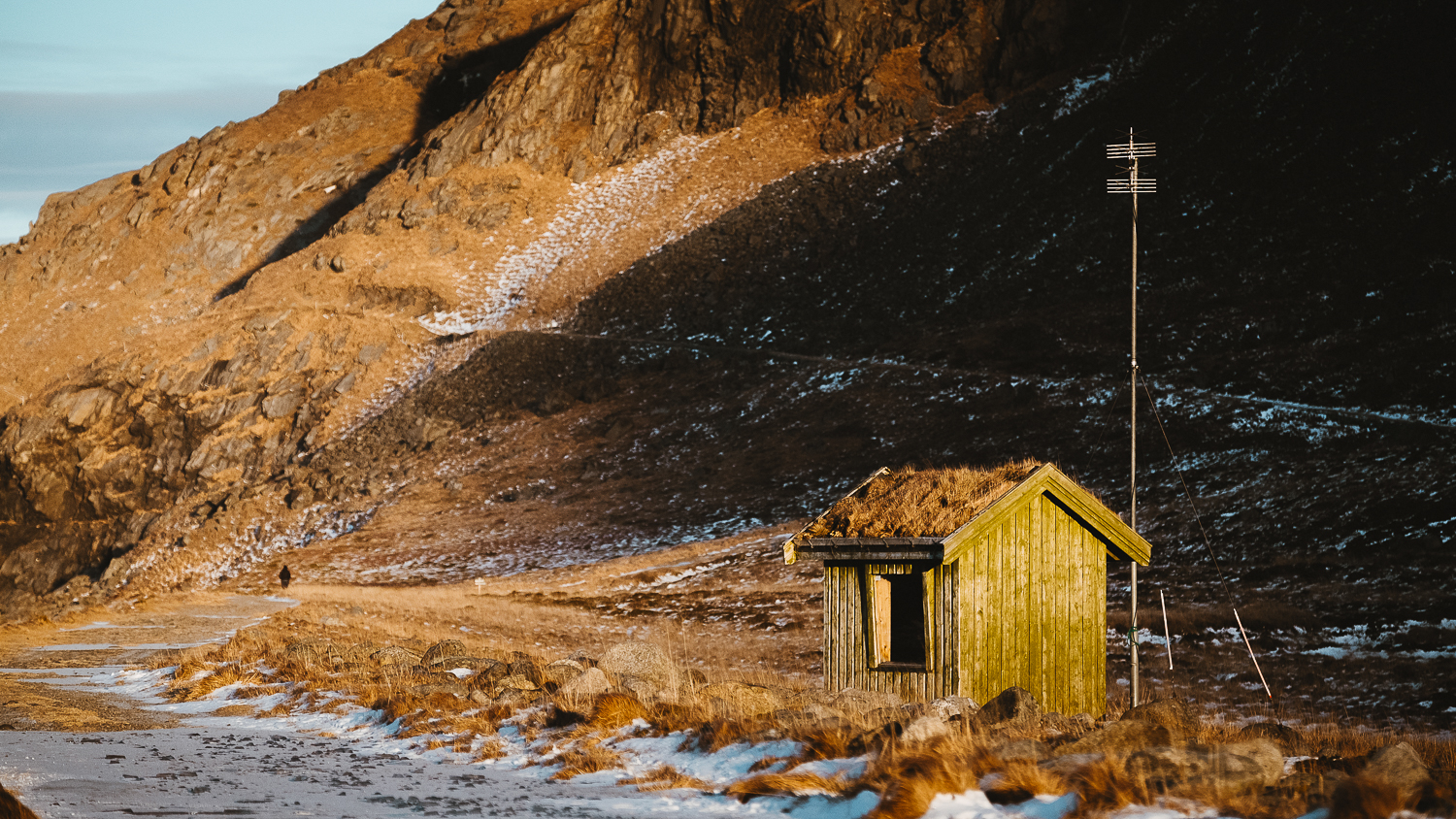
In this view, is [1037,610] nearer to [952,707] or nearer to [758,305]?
[952,707]

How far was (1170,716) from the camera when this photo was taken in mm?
10047

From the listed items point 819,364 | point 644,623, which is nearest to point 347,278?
point 819,364

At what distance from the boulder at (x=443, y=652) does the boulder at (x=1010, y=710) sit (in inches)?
351

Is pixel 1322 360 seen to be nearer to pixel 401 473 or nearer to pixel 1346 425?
pixel 1346 425

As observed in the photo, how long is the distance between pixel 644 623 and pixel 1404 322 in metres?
32.2

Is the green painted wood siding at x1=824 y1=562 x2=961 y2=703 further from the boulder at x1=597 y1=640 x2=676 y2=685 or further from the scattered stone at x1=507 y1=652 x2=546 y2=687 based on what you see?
the scattered stone at x1=507 y1=652 x2=546 y2=687

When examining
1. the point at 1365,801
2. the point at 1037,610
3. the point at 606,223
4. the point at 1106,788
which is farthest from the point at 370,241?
the point at 1365,801

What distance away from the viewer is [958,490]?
1284 cm

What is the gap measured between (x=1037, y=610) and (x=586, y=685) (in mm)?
5287

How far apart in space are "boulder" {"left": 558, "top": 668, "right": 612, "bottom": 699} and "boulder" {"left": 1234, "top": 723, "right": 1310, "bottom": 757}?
21.8ft

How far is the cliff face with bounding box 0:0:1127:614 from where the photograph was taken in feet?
192

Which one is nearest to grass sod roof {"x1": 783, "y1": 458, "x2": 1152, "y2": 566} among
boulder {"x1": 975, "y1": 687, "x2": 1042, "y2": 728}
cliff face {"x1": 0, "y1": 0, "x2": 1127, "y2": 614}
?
boulder {"x1": 975, "y1": 687, "x2": 1042, "y2": 728}

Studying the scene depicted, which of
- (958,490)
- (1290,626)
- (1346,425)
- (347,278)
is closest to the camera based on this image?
(958,490)

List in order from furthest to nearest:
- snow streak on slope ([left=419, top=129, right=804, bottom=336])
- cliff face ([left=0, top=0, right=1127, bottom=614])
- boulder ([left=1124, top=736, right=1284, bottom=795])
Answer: snow streak on slope ([left=419, top=129, right=804, bottom=336])
cliff face ([left=0, top=0, right=1127, bottom=614])
boulder ([left=1124, top=736, right=1284, bottom=795])
